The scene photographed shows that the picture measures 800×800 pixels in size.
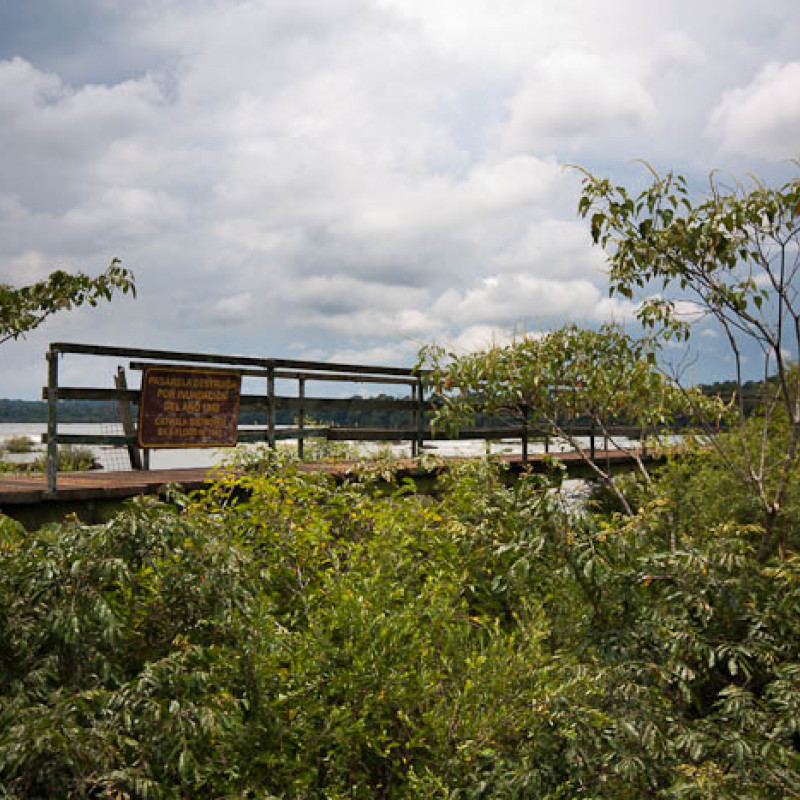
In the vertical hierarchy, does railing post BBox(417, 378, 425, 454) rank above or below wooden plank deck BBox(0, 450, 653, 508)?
above

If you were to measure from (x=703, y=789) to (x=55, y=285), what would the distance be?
740 centimetres

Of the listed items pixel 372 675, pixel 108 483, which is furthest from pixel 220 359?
pixel 372 675

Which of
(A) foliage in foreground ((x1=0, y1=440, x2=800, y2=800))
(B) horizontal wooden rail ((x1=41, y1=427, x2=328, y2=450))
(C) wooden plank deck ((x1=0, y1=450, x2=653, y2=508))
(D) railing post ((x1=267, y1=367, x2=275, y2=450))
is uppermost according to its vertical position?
(D) railing post ((x1=267, y1=367, x2=275, y2=450))

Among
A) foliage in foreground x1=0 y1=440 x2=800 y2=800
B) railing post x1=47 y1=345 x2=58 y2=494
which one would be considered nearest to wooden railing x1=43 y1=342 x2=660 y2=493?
railing post x1=47 y1=345 x2=58 y2=494

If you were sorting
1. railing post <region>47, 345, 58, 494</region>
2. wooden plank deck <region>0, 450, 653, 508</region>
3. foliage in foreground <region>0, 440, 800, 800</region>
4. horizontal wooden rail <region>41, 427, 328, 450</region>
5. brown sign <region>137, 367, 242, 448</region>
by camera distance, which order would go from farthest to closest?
1. brown sign <region>137, 367, 242, 448</region>
2. horizontal wooden rail <region>41, 427, 328, 450</region>
3. railing post <region>47, 345, 58, 494</region>
4. wooden plank deck <region>0, 450, 653, 508</region>
5. foliage in foreground <region>0, 440, 800, 800</region>

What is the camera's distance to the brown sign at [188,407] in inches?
325

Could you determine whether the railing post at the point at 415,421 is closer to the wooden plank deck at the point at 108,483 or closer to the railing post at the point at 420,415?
the railing post at the point at 420,415

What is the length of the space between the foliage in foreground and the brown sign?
4.70 m

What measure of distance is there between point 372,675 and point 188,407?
615cm

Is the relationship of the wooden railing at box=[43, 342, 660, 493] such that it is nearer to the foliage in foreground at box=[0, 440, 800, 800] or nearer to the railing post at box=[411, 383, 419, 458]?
the railing post at box=[411, 383, 419, 458]

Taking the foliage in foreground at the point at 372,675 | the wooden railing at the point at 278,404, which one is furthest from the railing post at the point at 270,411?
the foliage in foreground at the point at 372,675

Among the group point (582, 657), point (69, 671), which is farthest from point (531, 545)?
point (69, 671)

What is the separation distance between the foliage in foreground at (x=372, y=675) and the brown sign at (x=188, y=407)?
185 inches

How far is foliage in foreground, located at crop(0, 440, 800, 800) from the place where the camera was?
2512 millimetres
